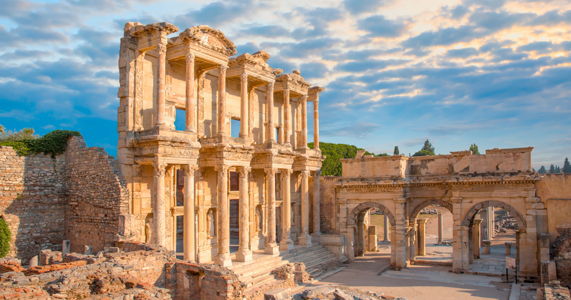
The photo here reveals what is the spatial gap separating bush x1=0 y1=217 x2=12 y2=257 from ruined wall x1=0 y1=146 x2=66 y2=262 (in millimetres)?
226

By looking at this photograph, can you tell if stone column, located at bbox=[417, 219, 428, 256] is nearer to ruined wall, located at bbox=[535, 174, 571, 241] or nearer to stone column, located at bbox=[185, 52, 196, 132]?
ruined wall, located at bbox=[535, 174, 571, 241]

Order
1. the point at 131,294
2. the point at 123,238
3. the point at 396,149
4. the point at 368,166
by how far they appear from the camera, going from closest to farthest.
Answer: the point at 131,294
the point at 123,238
the point at 368,166
the point at 396,149

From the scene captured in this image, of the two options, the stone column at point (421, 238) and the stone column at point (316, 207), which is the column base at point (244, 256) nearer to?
the stone column at point (316, 207)

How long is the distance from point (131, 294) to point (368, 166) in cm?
1979

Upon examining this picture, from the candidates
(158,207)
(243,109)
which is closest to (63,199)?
(158,207)

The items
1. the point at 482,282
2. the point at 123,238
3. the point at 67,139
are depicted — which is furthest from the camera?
the point at 482,282

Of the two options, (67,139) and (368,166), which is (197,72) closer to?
(67,139)

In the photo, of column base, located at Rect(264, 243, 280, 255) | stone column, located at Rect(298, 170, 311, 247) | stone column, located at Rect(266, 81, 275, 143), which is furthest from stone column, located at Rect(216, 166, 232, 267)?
stone column, located at Rect(298, 170, 311, 247)

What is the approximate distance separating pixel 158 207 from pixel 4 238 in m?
6.45

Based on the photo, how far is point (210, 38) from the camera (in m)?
22.4

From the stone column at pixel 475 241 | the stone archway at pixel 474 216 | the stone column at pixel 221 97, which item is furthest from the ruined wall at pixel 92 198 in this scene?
the stone column at pixel 475 241

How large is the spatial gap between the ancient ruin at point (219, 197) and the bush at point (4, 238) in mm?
286

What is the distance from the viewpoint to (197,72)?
23.4 m

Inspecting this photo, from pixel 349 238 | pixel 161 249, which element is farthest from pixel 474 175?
pixel 161 249
